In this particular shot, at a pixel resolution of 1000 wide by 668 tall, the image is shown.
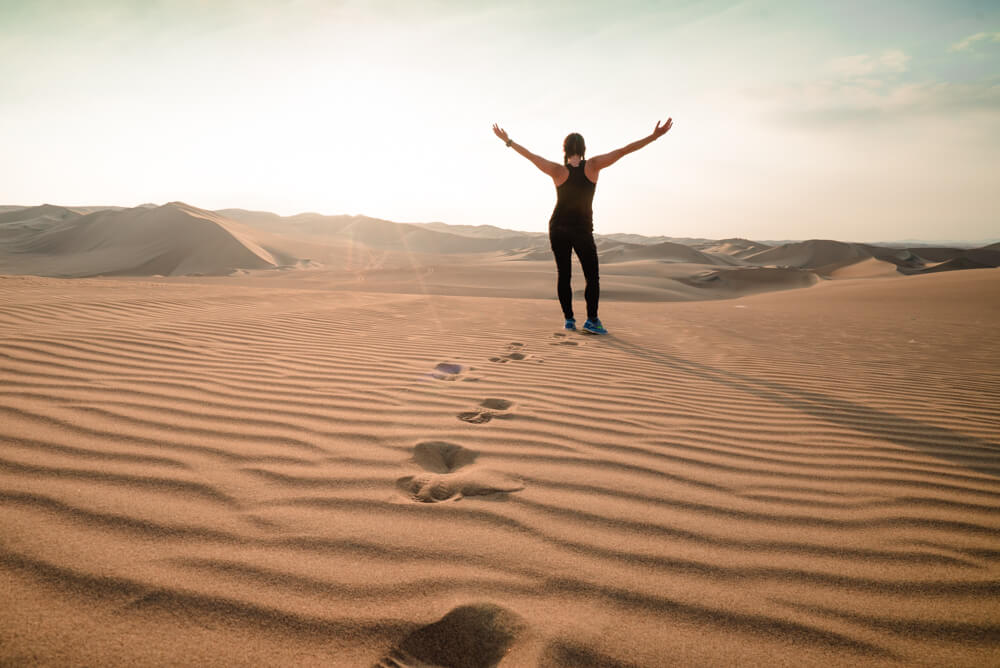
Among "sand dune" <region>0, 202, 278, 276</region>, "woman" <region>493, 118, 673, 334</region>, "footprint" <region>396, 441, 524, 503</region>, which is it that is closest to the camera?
"footprint" <region>396, 441, 524, 503</region>

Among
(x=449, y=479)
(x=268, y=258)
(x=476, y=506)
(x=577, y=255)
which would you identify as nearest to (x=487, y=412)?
(x=449, y=479)

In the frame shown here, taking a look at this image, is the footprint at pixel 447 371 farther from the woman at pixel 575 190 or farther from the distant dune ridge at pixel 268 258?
the distant dune ridge at pixel 268 258

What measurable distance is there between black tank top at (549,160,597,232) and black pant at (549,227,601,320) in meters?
0.07

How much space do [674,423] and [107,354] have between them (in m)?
3.51

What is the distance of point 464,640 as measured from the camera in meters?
1.11

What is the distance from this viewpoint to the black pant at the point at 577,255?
→ 4.91m

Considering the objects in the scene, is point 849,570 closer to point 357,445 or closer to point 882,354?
point 357,445

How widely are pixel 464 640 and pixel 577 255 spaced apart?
4.05 metres

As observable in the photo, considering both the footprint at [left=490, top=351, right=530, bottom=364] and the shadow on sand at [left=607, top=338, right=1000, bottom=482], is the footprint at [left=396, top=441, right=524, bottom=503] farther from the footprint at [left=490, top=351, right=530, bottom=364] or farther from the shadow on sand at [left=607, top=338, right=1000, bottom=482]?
the shadow on sand at [left=607, top=338, right=1000, bottom=482]

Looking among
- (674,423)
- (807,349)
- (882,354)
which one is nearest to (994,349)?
(882,354)

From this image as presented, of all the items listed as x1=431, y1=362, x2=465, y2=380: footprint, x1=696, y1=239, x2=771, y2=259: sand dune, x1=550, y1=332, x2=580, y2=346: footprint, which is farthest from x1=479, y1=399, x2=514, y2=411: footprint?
x1=696, y1=239, x2=771, y2=259: sand dune

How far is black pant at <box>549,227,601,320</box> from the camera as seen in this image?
4.91 meters

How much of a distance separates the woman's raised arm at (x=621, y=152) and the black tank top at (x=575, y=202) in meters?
0.10

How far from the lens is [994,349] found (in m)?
5.23
